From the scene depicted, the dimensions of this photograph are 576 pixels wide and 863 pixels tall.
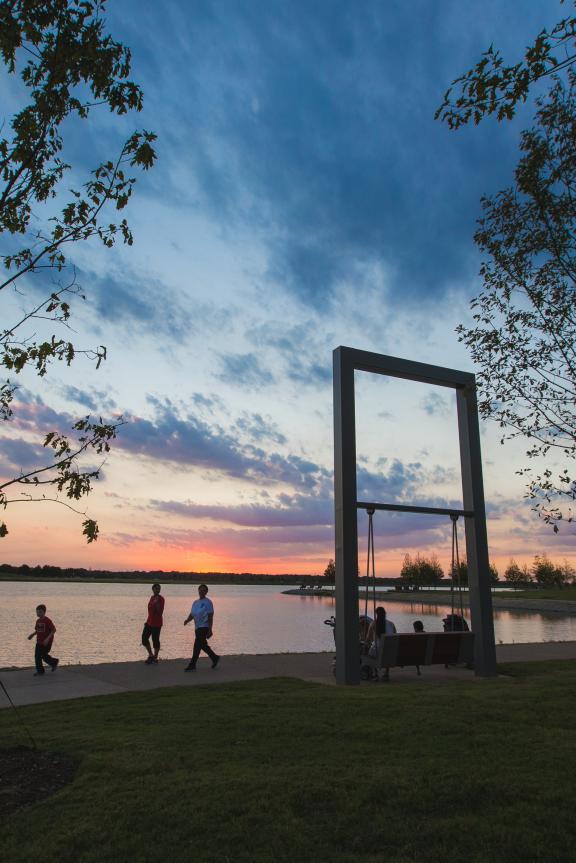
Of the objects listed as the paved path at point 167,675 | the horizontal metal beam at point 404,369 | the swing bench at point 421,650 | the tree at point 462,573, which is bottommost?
the paved path at point 167,675

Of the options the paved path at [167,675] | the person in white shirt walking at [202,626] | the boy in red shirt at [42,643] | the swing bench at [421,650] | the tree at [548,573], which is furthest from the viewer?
the tree at [548,573]

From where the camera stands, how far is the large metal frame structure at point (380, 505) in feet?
36.2

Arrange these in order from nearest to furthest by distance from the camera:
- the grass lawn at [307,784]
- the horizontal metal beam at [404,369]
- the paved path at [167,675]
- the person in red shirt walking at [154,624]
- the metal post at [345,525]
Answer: the grass lawn at [307,784] → the paved path at [167,675] → the metal post at [345,525] → the horizontal metal beam at [404,369] → the person in red shirt walking at [154,624]

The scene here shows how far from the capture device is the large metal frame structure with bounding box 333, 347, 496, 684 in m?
11.0

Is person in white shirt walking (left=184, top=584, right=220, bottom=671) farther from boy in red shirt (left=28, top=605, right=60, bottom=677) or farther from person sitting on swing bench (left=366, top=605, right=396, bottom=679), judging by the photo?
person sitting on swing bench (left=366, top=605, right=396, bottom=679)

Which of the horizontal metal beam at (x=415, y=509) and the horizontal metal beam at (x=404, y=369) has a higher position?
the horizontal metal beam at (x=404, y=369)

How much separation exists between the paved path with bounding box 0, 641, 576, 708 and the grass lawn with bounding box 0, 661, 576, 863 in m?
1.98

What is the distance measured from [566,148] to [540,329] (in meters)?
2.47

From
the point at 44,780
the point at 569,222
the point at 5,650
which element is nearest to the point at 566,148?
the point at 569,222

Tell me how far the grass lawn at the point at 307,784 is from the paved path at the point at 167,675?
1.98 metres

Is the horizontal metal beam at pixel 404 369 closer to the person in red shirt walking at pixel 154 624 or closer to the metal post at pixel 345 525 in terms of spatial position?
the metal post at pixel 345 525

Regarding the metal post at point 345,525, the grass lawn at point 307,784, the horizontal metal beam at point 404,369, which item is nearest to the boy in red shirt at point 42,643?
the grass lawn at point 307,784

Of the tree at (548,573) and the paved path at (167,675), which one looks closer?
the paved path at (167,675)

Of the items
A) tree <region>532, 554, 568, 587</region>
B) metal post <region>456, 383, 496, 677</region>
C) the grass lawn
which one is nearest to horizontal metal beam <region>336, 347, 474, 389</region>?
metal post <region>456, 383, 496, 677</region>
